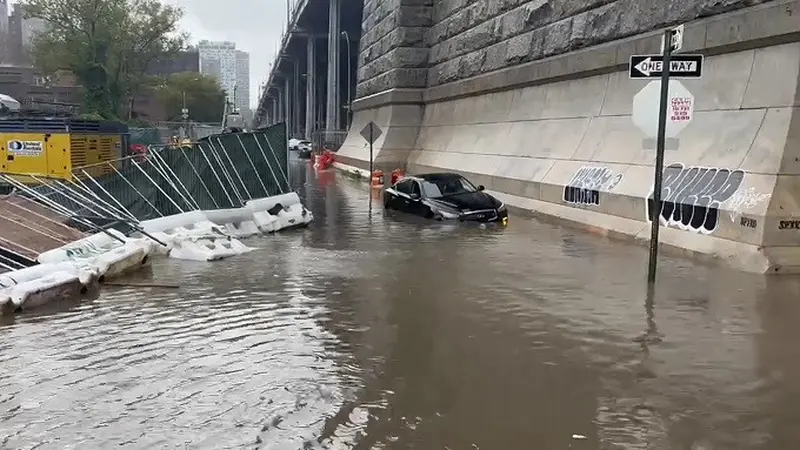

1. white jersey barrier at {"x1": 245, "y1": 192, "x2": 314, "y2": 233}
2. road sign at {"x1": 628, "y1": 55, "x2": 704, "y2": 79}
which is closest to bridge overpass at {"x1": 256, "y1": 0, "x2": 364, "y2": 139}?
white jersey barrier at {"x1": 245, "y1": 192, "x2": 314, "y2": 233}

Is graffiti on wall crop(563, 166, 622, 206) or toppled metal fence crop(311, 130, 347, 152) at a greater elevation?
toppled metal fence crop(311, 130, 347, 152)

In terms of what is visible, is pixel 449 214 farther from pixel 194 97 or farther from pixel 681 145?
pixel 194 97

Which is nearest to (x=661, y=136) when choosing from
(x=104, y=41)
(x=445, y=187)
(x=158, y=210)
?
(x=158, y=210)

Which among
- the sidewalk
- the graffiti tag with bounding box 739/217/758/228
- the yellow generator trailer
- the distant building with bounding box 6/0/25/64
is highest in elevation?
the distant building with bounding box 6/0/25/64

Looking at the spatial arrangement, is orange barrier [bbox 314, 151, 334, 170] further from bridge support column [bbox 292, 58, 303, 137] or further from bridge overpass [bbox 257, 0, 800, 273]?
bridge support column [bbox 292, 58, 303, 137]

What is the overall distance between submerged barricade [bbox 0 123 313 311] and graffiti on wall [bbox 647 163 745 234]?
7658 mm

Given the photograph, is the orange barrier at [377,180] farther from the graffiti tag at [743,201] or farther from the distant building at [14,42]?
the distant building at [14,42]

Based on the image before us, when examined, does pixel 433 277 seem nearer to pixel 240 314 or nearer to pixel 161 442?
pixel 240 314

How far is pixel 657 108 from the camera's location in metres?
14.0

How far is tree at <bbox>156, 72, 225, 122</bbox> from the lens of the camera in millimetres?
120963

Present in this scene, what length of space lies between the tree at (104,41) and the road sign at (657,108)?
6146cm

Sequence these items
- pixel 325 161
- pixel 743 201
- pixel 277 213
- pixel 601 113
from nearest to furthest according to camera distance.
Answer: pixel 743 201 < pixel 277 213 < pixel 601 113 < pixel 325 161

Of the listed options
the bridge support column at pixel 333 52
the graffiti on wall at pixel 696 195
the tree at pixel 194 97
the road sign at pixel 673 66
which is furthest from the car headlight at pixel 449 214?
the tree at pixel 194 97

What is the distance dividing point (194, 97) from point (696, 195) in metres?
120
